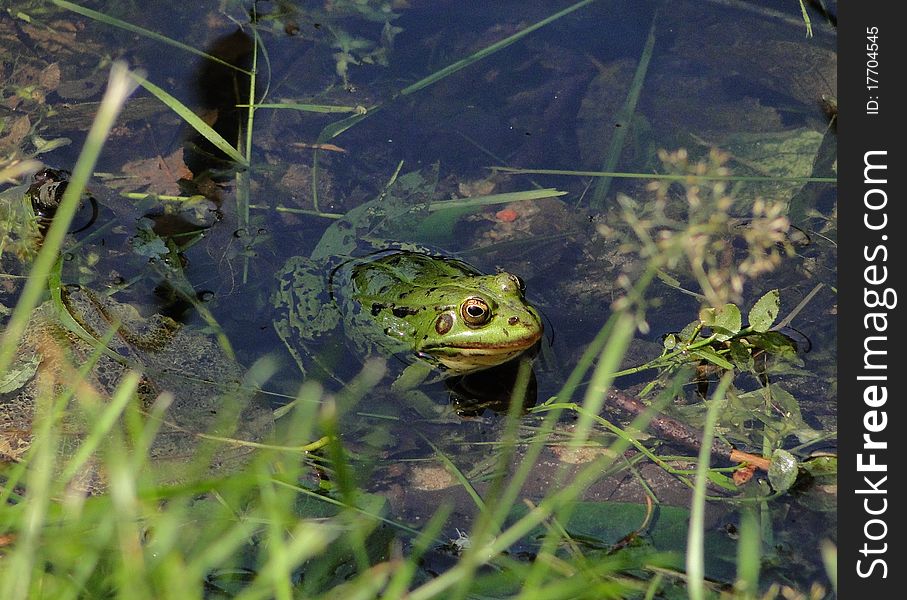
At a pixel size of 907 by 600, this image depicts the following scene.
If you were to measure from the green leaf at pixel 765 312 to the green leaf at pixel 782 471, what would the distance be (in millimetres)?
660

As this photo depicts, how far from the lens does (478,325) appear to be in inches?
167

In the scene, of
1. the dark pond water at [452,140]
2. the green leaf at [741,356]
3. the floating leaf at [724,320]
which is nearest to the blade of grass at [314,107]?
the dark pond water at [452,140]

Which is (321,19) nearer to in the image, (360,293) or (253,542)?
(360,293)

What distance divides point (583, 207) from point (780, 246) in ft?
3.51

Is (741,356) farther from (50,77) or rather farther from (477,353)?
(50,77)

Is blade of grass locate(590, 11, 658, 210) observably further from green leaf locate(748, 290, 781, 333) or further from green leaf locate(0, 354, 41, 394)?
green leaf locate(0, 354, 41, 394)

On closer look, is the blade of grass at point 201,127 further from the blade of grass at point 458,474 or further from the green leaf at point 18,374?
the blade of grass at point 458,474

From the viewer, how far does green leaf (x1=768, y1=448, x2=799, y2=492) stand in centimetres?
349

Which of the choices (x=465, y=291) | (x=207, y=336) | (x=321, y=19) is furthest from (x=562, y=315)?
(x=321, y=19)

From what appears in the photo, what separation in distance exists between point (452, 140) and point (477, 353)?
60.5 inches

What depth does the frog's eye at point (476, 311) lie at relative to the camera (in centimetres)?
420

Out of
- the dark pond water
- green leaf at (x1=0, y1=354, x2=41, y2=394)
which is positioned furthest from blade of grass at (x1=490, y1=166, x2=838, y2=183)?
green leaf at (x1=0, y1=354, x2=41, y2=394)

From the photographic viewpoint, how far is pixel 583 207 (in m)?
4.97

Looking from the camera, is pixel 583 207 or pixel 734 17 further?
pixel 734 17
